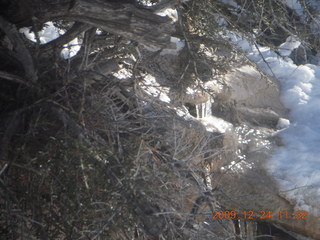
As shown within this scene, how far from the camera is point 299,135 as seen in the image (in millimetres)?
6816

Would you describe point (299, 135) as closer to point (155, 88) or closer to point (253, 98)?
point (253, 98)

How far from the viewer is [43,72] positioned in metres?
3.12

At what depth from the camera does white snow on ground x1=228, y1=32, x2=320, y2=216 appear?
574 cm

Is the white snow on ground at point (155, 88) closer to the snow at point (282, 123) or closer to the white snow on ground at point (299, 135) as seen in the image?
the white snow on ground at point (299, 135)

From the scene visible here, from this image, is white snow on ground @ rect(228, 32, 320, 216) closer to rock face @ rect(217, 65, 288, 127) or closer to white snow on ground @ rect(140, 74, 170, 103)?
rock face @ rect(217, 65, 288, 127)

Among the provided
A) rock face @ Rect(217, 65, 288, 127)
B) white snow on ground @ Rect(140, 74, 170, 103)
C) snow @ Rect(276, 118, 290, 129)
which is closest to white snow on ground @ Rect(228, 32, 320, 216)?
snow @ Rect(276, 118, 290, 129)

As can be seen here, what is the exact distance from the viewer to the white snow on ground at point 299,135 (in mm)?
5738

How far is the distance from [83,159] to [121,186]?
266 millimetres

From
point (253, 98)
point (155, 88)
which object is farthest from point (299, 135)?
point (155, 88)

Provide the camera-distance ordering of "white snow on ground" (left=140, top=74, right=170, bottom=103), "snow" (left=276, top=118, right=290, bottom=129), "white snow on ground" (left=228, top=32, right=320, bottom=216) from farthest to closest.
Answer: "snow" (left=276, top=118, right=290, bottom=129), "white snow on ground" (left=228, top=32, right=320, bottom=216), "white snow on ground" (left=140, top=74, right=170, bottom=103)

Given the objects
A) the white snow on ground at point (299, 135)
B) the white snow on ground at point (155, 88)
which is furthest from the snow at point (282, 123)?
the white snow on ground at point (155, 88)

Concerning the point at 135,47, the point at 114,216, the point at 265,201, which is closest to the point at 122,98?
the point at 135,47

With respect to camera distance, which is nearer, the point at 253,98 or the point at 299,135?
the point at 299,135

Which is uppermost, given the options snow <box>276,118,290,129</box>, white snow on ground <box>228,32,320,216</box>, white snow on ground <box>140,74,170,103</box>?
white snow on ground <box>140,74,170,103</box>
